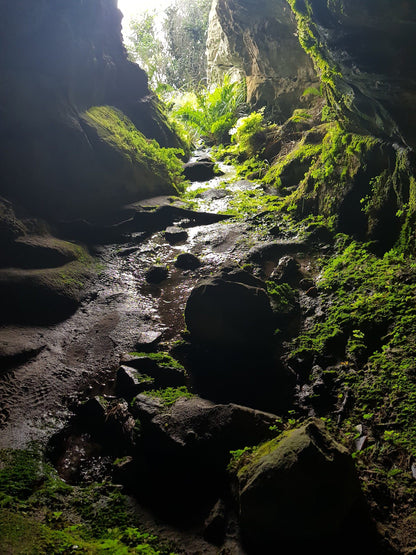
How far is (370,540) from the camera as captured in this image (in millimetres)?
2023

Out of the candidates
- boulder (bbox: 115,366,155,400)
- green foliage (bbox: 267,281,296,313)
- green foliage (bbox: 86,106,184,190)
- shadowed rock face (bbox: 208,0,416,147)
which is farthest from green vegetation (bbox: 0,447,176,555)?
green foliage (bbox: 86,106,184,190)

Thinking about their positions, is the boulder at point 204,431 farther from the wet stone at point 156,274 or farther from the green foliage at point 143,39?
the green foliage at point 143,39

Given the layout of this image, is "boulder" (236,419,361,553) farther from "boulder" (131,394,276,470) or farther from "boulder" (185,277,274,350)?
"boulder" (185,277,274,350)

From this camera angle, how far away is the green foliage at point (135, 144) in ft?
28.7

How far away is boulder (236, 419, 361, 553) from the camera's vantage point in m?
2.04

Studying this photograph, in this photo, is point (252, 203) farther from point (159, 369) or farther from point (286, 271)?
point (159, 369)

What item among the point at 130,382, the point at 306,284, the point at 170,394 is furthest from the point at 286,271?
the point at 130,382

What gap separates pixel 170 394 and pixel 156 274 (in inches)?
117

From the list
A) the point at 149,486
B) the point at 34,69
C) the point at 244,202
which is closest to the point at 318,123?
the point at 244,202

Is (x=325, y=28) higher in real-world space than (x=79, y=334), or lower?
higher

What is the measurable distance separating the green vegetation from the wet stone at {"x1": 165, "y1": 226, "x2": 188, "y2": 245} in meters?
5.06

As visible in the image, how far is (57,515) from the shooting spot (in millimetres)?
2477

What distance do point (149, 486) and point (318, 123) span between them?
28.8 ft

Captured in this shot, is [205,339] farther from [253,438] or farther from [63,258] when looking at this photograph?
[63,258]
